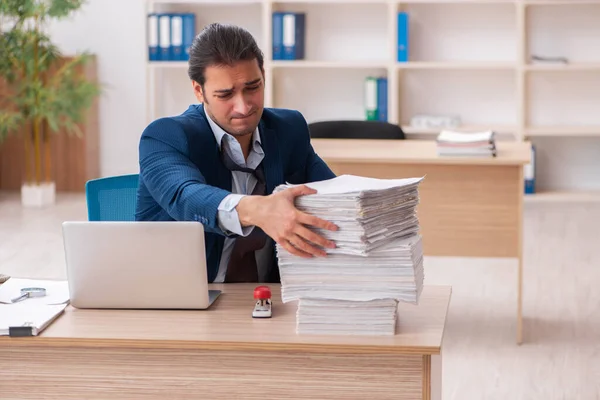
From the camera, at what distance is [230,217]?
2.06 metres

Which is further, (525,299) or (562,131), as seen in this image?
(562,131)

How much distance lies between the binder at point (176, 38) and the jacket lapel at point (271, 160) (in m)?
4.64

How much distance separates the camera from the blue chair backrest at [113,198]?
291 cm

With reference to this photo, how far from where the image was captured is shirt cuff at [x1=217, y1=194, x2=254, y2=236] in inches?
80.8

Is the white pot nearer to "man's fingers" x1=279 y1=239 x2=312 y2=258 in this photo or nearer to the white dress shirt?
the white dress shirt

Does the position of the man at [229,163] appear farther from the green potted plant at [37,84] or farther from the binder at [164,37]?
the binder at [164,37]

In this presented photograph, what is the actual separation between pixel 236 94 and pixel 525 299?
2.64 meters

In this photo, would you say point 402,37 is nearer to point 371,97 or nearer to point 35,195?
point 371,97

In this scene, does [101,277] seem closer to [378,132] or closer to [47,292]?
[47,292]

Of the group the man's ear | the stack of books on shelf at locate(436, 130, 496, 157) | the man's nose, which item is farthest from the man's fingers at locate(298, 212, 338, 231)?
the stack of books on shelf at locate(436, 130, 496, 157)

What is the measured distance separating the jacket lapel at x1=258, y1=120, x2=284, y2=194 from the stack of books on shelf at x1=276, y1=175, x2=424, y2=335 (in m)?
0.50

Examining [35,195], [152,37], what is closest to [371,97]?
[152,37]

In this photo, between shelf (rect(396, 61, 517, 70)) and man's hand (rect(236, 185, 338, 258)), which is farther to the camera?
shelf (rect(396, 61, 517, 70))

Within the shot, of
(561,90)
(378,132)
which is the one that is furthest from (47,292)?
(561,90)
